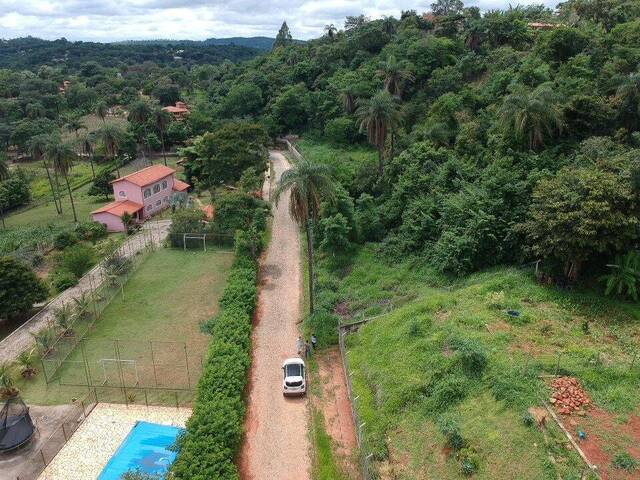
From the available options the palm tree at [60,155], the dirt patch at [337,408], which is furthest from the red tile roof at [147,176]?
the dirt patch at [337,408]

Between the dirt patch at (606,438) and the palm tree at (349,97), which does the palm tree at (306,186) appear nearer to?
the dirt patch at (606,438)

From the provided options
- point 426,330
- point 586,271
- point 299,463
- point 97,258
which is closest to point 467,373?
point 426,330

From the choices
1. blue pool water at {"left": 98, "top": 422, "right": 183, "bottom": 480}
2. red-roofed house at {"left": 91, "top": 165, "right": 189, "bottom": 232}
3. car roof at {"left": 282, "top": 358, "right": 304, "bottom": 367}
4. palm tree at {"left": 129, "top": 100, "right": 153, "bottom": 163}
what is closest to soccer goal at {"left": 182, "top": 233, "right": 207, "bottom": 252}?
A: red-roofed house at {"left": 91, "top": 165, "right": 189, "bottom": 232}

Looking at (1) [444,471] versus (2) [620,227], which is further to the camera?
(2) [620,227]

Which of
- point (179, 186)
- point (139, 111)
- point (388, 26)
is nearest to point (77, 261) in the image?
point (179, 186)

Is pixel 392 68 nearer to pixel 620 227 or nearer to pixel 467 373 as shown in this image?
pixel 620 227

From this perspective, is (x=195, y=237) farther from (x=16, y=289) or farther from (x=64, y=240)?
(x=16, y=289)
